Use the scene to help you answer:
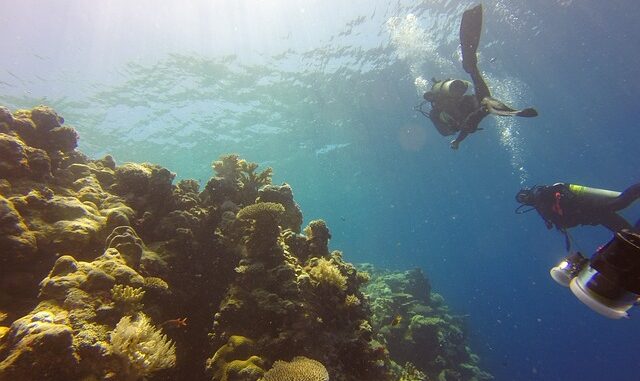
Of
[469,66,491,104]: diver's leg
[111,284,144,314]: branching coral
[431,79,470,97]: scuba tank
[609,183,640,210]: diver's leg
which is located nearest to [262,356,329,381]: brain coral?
[111,284,144,314]: branching coral

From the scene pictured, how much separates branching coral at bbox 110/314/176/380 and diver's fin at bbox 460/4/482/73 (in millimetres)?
8877

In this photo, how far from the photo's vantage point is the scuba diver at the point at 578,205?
10.1 m

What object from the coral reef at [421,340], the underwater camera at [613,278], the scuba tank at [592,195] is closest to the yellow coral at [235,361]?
the underwater camera at [613,278]

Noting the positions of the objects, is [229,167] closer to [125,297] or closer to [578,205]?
[125,297]

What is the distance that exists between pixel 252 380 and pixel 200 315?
247cm

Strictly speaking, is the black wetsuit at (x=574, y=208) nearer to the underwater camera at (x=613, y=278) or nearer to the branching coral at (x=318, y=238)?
the branching coral at (x=318, y=238)

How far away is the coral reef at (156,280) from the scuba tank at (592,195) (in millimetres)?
7469

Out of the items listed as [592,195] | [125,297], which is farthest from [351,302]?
[592,195]

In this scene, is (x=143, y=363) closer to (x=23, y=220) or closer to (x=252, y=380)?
(x=252, y=380)

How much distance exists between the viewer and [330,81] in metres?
28.5

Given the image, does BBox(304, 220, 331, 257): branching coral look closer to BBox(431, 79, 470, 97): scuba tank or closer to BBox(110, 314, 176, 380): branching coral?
BBox(110, 314, 176, 380): branching coral

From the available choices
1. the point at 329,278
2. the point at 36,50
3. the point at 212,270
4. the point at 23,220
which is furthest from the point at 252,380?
the point at 36,50

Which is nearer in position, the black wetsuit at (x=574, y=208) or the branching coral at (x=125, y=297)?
the branching coral at (x=125, y=297)

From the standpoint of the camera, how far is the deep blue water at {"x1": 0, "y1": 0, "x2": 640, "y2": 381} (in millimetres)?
21000
